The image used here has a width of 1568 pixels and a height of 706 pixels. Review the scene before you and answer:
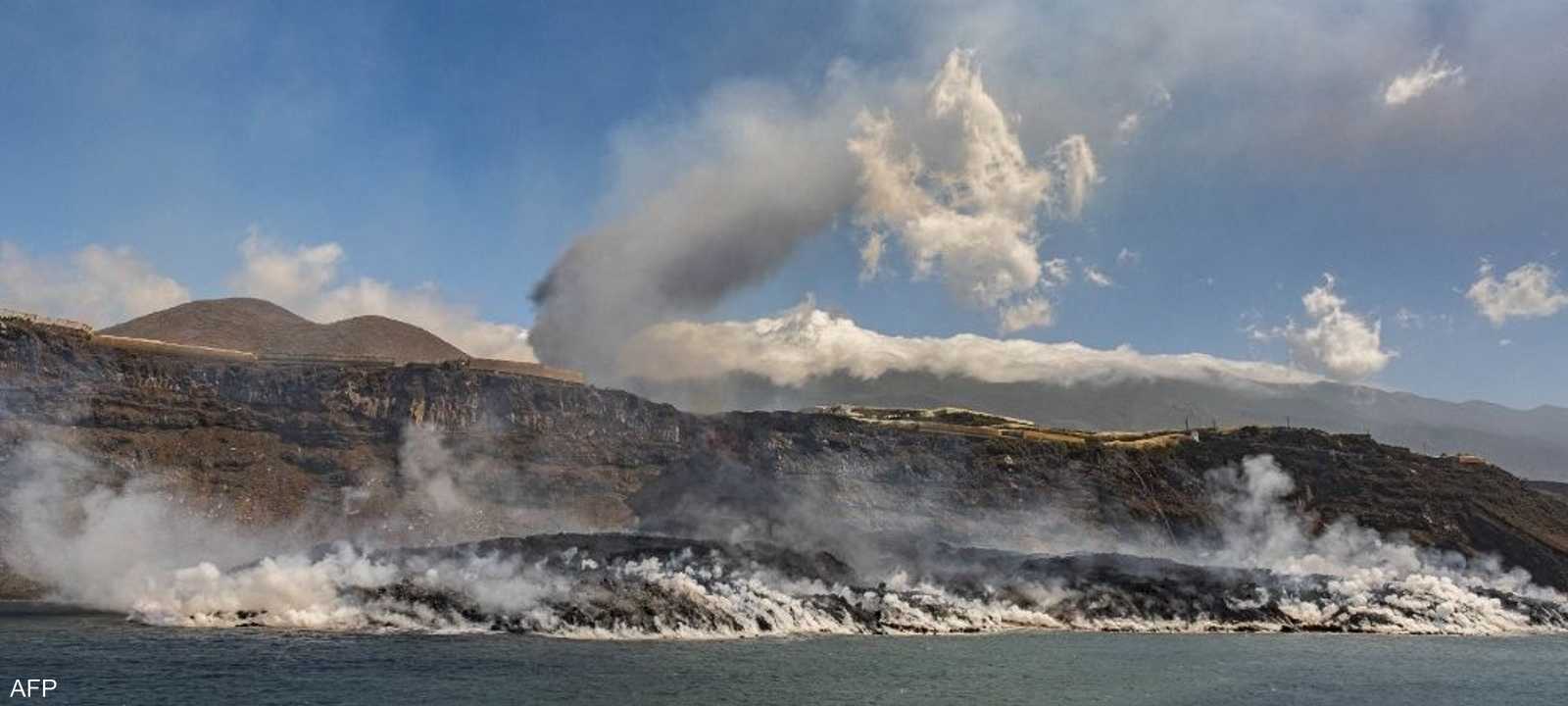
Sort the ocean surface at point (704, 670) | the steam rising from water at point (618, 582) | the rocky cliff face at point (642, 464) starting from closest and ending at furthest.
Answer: the ocean surface at point (704, 670) → the steam rising from water at point (618, 582) → the rocky cliff face at point (642, 464)

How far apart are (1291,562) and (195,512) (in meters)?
138

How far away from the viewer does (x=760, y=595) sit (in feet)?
308

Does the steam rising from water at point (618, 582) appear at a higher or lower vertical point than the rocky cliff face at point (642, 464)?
lower

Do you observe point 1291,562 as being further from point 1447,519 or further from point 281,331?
point 281,331

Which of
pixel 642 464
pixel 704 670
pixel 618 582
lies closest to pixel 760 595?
pixel 618 582

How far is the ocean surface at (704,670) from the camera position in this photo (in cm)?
5688

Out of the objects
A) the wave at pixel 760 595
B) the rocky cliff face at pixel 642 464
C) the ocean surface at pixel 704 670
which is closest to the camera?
the ocean surface at pixel 704 670

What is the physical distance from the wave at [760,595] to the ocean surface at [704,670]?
4666 millimetres

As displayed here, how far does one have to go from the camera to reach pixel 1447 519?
508ft

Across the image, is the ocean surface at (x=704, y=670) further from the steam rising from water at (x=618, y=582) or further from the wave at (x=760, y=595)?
the steam rising from water at (x=618, y=582)

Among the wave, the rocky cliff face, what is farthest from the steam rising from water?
the rocky cliff face

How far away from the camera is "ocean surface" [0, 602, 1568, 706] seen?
187 ft

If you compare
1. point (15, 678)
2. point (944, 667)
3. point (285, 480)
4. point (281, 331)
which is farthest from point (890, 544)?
point (281, 331)

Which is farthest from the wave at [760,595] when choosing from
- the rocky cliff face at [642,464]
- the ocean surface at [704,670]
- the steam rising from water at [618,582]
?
the rocky cliff face at [642,464]
